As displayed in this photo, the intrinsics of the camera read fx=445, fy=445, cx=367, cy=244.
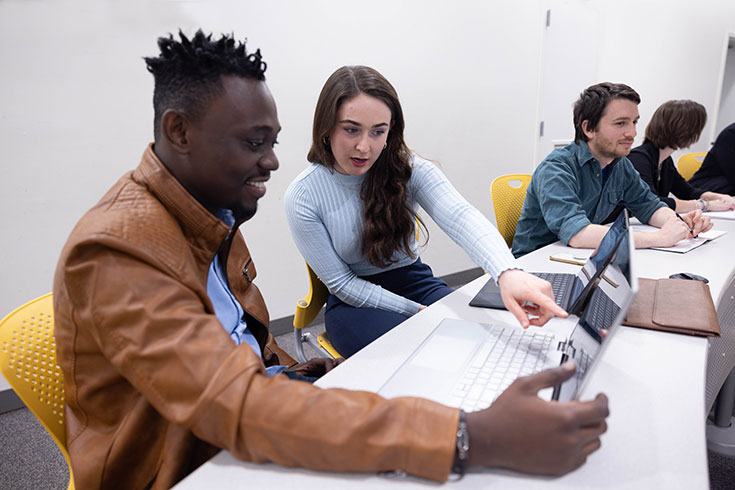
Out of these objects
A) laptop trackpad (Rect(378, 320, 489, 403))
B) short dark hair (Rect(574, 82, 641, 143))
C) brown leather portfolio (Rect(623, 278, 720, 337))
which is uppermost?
short dark hair (Rect(574, 82, 641, 143))

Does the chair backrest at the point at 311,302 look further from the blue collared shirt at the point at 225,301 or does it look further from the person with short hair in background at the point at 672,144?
the person with short hair in background at the point at 672,144

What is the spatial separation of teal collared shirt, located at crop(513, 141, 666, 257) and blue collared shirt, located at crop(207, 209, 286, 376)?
1.23 metres

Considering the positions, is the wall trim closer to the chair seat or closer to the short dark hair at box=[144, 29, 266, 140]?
the chair seat

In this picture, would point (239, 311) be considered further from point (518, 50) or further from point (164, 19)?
point (518, 50)

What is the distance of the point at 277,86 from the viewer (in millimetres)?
2250

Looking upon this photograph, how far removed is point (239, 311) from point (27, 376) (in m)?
0.36

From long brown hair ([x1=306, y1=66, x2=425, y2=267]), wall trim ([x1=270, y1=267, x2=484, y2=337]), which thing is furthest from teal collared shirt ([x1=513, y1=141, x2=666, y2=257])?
wall trim ([x1=270, y1=267, x2=484, y2=337])

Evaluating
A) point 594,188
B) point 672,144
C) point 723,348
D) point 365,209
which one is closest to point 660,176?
point 672,144

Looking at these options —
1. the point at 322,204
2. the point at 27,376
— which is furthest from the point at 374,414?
the point at 322,204

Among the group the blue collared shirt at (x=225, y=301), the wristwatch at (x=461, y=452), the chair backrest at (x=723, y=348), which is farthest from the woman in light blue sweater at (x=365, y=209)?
the wristwatch at (x=461, y=452)

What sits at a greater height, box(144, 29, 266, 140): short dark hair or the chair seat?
box(144, 29, 266, 140): short dark hair

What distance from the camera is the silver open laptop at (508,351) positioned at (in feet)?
2.16

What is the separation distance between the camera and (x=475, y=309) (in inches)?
41.8

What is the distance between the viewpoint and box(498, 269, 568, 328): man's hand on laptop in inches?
34.8
